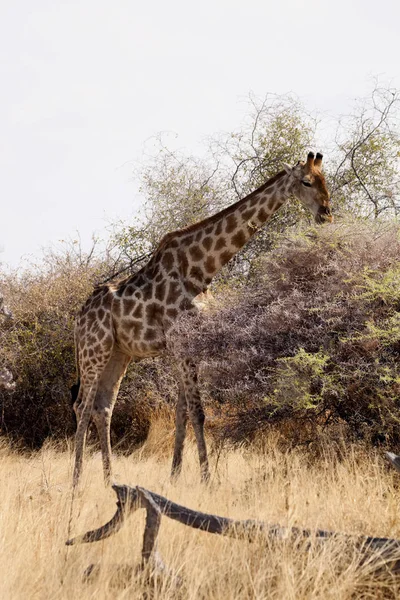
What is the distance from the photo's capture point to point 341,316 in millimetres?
7500

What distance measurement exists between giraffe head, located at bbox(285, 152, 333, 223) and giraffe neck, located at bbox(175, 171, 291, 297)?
4.8 inches

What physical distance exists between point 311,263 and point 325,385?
1269 millimetres

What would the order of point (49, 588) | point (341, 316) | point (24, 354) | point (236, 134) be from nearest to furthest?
point (49, 588)
point (341, 316)
point (24, 354)
point (236, 134)

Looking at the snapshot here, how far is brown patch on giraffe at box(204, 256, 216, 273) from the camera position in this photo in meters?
9.20

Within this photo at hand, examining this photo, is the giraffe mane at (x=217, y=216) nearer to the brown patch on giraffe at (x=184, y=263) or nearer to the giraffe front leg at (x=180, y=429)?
the brown patch on giraffe at (x=184, y=263)

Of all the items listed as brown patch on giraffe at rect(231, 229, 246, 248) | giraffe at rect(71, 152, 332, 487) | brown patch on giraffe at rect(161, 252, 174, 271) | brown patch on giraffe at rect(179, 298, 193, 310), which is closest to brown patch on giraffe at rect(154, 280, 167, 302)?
giraffe at rect(71, 152, 332, 487)

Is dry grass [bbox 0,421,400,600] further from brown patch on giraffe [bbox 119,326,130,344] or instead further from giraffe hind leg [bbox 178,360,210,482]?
brown patch on giraffe [bbox 119,326,130,344]

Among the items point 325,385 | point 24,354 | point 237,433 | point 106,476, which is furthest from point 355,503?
point 24,354

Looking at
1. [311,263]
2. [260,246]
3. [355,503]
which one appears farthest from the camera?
[260,246]

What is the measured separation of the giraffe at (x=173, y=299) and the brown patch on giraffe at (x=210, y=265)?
1 centimetres

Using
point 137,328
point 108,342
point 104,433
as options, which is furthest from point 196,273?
point 104,433

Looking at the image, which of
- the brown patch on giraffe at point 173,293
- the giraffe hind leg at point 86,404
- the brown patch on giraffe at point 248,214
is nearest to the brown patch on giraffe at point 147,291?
the brown patch on giraffe at point 173,293

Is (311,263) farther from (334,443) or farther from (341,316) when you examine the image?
(334,443)

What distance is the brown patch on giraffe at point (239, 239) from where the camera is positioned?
9109 millimetres
